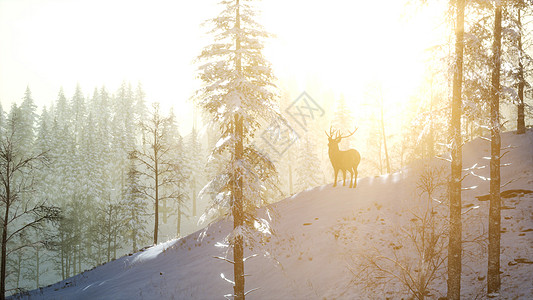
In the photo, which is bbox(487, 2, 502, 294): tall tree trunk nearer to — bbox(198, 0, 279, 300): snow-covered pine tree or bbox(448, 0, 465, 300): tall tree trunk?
bbox(448, 0, 465, 300): tall tree trunk

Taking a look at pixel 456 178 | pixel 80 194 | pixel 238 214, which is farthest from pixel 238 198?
pixel 80 194

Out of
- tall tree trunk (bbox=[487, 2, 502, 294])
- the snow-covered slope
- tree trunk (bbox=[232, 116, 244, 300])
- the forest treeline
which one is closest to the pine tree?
the forest treeline

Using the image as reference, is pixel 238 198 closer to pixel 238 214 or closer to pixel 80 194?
pixel 238 214

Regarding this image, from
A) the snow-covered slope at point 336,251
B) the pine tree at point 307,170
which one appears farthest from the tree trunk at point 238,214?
the pine tree at point 307,170

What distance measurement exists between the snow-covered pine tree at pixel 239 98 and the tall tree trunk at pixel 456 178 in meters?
5.43

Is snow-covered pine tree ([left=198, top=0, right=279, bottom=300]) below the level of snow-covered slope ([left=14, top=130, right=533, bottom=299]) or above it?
above

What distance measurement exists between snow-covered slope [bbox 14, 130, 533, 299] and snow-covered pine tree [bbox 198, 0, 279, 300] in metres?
1.61

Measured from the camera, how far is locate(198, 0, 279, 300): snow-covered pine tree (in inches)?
401

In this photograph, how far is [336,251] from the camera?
13445 millimetres

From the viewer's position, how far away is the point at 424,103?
9852mm

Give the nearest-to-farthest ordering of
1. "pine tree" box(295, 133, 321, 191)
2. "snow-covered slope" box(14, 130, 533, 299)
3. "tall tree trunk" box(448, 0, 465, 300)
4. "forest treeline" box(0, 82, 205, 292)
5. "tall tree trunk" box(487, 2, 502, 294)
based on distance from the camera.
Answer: "tall tree trunk" box(448, 0, 465, 300), "tall tree trunk" box(487, 2, 502, 294), "snow-covered slope" box(14, 130, 533, 299), "forest treeline" box(0, 82, 205, 292), "pine tree" box(295, 133, 321, 191)

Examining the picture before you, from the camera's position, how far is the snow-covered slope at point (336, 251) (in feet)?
35.1

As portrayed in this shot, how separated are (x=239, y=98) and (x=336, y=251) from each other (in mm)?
8174

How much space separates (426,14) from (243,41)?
5.93 m
